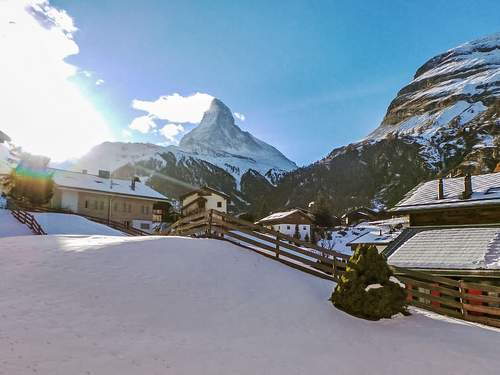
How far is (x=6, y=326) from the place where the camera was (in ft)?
23.8

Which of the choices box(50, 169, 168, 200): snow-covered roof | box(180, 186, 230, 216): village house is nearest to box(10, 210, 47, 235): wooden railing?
box(50, 169, 168, 200): snow-covered roof

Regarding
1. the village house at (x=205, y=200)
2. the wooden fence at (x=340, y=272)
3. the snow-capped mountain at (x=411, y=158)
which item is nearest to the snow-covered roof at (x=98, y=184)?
the village house at (x=205, y=200)

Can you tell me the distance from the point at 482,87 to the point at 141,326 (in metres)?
218

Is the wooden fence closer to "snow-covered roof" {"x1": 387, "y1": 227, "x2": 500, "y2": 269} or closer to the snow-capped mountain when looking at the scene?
"snow-covered roof" {"x1": 387, "y1": 227, "x2": 500, "y2": 269}

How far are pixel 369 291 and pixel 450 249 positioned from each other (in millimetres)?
10676

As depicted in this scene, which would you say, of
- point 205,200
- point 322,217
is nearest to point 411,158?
point 322,217

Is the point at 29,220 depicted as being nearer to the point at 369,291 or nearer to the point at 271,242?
the point at 271,242

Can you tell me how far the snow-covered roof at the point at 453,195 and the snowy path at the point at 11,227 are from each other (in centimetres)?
3045

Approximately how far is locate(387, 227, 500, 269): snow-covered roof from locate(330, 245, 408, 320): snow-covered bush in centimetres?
773

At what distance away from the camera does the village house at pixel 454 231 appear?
17625mm

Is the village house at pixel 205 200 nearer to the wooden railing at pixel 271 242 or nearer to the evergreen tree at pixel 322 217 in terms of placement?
the evergreen tree at pixel 322 217

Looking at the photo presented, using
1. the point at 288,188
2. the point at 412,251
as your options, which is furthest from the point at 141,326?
the point at 288,188

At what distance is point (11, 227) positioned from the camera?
33.7m

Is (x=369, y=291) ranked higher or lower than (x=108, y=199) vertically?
lower
